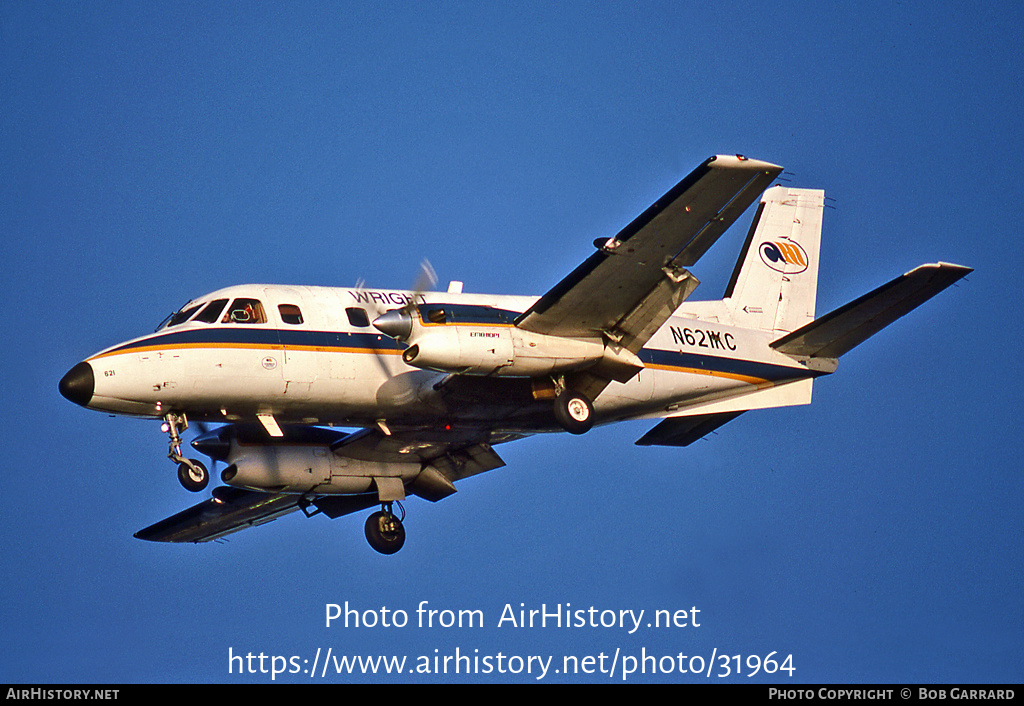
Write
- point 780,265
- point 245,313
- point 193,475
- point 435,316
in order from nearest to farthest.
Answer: point 435,316 < point 193,475 < point 245,313 < point 780,265

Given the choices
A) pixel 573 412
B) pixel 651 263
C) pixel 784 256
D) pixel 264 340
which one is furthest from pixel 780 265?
pixel 264 340

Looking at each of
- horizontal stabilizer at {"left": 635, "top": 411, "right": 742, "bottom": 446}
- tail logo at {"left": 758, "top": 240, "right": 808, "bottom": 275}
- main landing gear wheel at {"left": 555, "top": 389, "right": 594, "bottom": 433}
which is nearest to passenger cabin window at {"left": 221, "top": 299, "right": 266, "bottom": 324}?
main landing gear wheel at {"left": 555, "top": 389, "right": 594, "bottom": 433}

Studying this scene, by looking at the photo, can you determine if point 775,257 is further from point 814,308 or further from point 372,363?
point 372,363

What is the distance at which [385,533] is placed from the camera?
22.7 meters

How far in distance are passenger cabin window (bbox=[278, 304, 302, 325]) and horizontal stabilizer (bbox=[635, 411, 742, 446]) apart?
252 inches

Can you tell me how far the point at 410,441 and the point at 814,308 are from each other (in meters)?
7.51

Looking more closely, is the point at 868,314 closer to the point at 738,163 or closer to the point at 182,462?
the point at 738,163

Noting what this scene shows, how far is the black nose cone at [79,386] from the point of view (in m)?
18.8

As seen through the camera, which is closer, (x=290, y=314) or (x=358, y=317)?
(x=290, y=314)

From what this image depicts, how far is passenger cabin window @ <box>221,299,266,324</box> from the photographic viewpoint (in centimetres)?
1942

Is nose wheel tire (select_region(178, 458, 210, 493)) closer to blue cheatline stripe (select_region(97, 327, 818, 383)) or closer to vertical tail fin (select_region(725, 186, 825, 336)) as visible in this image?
blue cheatline stripe (select_region(97, 327, 818, 383))

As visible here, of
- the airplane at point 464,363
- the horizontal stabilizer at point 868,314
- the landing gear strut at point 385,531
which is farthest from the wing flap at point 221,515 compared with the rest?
the horizontal stabilizer at point 868,314

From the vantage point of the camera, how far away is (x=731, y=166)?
1705 cm

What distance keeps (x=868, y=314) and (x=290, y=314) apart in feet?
28.1
